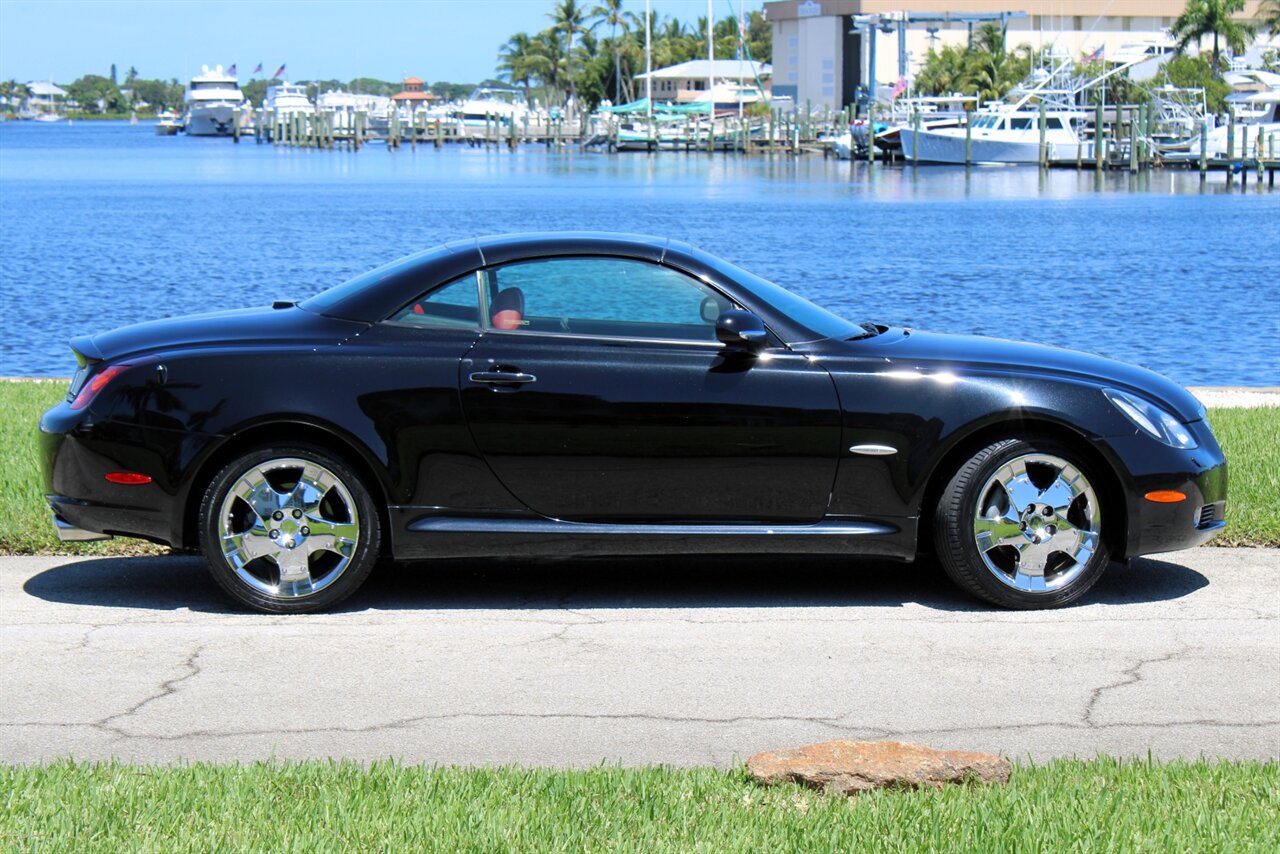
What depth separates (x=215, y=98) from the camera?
163 metres

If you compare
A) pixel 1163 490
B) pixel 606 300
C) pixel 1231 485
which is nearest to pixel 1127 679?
pixel 1163 490

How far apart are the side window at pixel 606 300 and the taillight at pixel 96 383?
1.54 metres

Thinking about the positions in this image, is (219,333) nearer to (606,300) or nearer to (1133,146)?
(606,300)

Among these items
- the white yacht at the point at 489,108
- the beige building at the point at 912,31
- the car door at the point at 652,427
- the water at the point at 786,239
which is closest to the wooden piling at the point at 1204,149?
the water at the point at 786,239

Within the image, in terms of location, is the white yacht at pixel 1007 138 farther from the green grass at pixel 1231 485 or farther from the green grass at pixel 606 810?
the green grass at pixel 606 810

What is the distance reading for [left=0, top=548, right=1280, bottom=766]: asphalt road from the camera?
510cm

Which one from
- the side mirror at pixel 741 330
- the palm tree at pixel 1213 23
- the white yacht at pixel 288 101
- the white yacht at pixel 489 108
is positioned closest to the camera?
the side mirror at pixel 741 330

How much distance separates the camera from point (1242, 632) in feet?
20.8

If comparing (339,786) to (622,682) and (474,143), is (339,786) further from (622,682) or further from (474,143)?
(474,143)

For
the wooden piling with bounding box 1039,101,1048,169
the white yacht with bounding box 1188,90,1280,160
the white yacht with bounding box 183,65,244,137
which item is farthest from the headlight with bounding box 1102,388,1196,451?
the white yacht with bounding box 183,65,244,137

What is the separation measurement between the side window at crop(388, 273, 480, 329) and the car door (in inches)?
5.1

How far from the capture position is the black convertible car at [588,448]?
6.53 meters

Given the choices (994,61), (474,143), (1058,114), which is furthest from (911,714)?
(474,143)

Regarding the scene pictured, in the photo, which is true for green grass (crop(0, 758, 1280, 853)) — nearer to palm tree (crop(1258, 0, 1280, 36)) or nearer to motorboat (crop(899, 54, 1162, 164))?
motorboat (crop(899, 54, 1162, 164))
